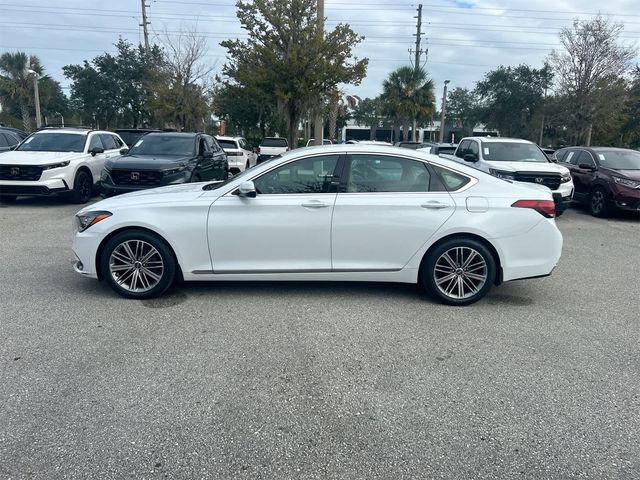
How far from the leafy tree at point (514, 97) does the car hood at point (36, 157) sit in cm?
3878

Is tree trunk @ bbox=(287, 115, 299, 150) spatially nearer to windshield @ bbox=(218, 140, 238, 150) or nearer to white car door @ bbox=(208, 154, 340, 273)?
windshield @ bbox=(218, 140, 238, 150)

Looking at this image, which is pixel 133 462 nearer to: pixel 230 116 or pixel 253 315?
pixel 253 315

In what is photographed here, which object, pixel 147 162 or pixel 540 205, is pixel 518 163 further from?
pixel 147 162

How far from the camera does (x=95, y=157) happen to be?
41.0 feet

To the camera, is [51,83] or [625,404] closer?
[625,404]

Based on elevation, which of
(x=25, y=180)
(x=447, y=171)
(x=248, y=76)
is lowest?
(x=25, y=180)

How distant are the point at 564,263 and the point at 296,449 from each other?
19.2 ft

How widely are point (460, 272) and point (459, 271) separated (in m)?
0.01

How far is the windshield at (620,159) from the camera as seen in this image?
476 inches

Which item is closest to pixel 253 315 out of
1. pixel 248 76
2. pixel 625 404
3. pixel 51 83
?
pixel 625 404

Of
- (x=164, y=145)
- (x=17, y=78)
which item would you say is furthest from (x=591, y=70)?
(x=17, y=78)

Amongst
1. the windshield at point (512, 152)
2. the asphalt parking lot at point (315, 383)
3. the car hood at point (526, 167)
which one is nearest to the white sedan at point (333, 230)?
the asphalt parking lot at point (315, 383)

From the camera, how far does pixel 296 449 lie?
2.84 m

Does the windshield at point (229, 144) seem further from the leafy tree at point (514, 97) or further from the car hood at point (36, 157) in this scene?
the leafy tree at point (514, 97)
